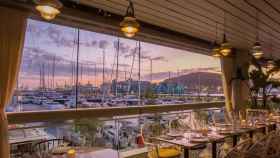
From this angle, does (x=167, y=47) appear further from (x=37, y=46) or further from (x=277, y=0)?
(x=37, y=46)

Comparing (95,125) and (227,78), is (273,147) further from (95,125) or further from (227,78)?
(227,78)

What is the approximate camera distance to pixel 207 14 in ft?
13.8

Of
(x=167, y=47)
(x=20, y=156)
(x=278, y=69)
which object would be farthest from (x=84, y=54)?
(x=278, y=69)

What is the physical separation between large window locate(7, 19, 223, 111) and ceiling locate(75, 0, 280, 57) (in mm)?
675

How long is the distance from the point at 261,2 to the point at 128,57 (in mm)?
2529

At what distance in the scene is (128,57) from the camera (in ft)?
16.3

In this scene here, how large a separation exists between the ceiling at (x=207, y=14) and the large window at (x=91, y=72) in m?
0.68

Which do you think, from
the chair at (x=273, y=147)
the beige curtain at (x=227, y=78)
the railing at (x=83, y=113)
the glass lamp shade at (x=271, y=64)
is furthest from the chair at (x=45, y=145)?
the glass lamp shade at (x=271, y=64)

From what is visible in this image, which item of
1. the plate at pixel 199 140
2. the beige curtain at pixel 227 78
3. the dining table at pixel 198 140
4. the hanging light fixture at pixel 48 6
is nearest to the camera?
the hanging light fixture at pixel 48 6

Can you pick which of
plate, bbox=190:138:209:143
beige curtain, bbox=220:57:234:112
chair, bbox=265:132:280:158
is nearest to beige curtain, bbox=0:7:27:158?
plate, bbox=190:138:209:143

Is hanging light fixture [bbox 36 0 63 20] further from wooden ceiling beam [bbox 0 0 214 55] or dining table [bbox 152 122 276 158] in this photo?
dining table [bbox 152 122 276 158]

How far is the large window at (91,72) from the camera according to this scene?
144 inches


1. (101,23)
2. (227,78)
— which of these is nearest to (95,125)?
(101,23)

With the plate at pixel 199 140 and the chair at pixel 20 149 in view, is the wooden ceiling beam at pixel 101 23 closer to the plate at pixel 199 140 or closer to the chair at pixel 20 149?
the chair at pixel 20 149
